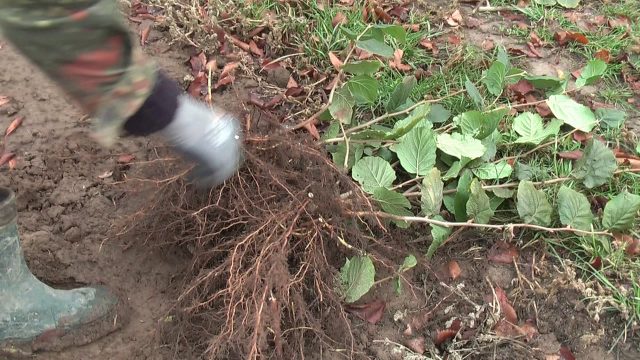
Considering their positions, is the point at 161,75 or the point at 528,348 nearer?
the point at 161,75

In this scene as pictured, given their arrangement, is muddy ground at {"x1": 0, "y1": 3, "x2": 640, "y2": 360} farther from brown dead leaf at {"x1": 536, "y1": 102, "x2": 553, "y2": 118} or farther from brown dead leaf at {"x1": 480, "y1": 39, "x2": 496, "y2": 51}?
brown dead leaf at {"x1": 480, "y1": 39, "x2": 496, "y2": 51}

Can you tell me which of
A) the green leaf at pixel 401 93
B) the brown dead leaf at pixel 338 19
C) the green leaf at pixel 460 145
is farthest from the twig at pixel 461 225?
the brown dead leaf at pixel 338 19

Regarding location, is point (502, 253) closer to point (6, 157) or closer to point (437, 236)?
point (437, 236)

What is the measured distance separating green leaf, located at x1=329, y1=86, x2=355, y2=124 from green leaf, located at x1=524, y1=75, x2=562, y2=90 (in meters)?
0.69

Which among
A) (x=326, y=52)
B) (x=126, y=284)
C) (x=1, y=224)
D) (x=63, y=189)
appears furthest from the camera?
(x=326, y=52)

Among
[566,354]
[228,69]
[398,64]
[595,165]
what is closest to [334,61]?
[398,64]

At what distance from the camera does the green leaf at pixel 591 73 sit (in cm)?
218

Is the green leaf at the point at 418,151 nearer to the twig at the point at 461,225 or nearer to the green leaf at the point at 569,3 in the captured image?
the twig at the point at 461,225

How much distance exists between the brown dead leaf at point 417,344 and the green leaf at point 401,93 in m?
0.79

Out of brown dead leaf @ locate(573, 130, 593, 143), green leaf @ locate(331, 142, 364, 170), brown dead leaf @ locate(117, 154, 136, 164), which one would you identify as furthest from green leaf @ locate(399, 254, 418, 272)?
brown dead leaf @ locate(117, 154, 136, 164)

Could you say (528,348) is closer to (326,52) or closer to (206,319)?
(206,319)

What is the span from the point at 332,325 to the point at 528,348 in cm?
52

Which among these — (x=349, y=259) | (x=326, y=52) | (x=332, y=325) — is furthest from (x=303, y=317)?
(x=326, y=52)

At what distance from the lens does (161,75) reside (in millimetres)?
1168
